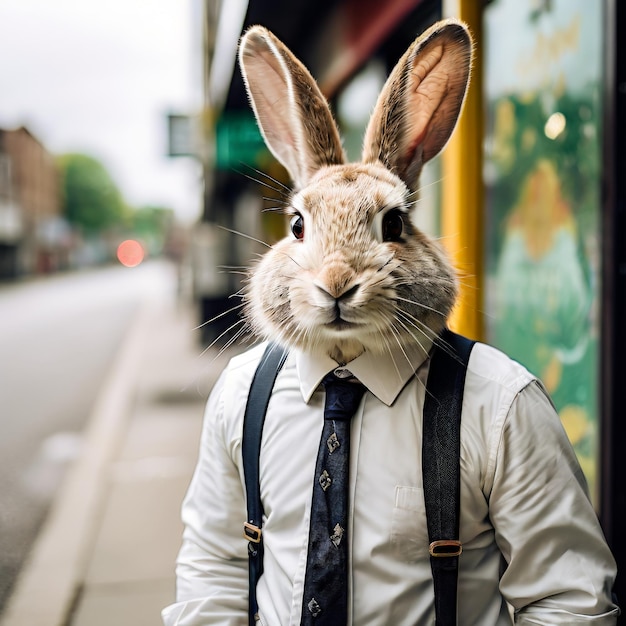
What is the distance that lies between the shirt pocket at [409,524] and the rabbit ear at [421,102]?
1.98 ft

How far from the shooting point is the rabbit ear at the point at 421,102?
46.5 inches

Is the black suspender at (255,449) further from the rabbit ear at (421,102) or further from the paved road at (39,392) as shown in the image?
the paved road at (39,392)

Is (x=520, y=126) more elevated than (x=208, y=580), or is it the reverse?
(x=520, y=126)

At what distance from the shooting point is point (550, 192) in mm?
3014

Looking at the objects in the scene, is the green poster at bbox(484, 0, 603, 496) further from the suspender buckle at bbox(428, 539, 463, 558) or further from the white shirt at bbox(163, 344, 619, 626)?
the suspender buckle at bbox(428, 539, 463, 558)

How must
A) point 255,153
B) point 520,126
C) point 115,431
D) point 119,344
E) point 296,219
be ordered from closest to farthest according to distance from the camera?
point 296,219 < point 255,153 < point 520,126 < point 115,431 < point 119,344

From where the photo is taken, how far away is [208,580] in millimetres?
1390

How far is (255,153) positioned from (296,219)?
2.66 feet

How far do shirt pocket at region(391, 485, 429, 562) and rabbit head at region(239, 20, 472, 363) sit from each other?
0.91ft

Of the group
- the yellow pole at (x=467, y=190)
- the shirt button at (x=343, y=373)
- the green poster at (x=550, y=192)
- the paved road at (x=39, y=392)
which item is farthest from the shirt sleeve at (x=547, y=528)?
the paved road at (x=39, y=392)

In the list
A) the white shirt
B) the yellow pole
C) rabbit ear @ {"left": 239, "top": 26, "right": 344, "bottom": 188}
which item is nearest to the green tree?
the yellow pole

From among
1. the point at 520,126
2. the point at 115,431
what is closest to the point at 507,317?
the point at 520,126

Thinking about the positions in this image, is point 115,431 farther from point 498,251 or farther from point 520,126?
point 520,126

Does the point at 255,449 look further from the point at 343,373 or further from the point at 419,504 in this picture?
the point at 419,504
